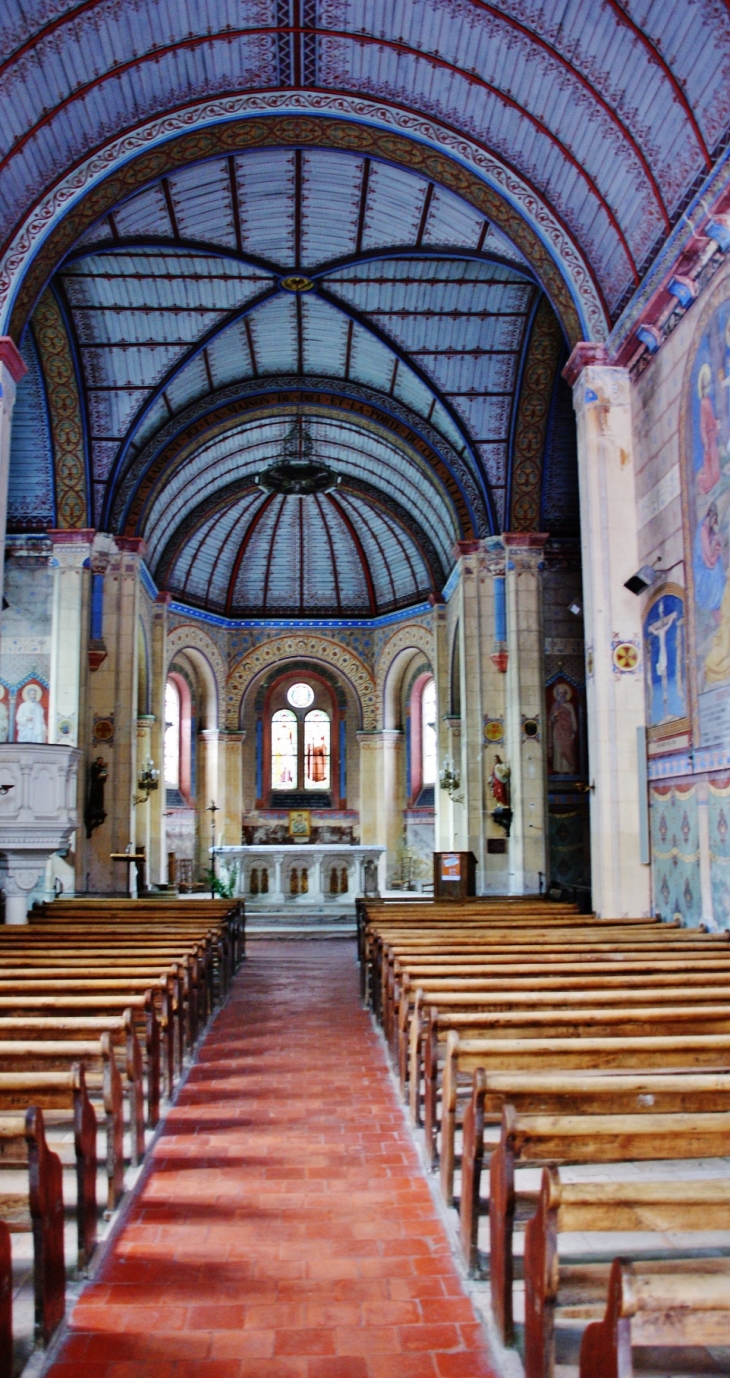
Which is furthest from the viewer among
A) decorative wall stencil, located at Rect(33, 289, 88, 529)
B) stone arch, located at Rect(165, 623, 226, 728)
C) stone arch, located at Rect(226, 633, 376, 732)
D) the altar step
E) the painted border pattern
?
stone arch, located at Rect(226, 633, 376, 732)

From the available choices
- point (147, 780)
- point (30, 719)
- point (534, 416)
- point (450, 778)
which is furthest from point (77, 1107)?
point (450, 778)

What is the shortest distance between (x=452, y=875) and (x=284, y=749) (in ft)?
54.4

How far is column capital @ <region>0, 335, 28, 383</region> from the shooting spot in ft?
39.2

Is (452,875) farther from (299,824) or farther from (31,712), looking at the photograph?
(299,824)

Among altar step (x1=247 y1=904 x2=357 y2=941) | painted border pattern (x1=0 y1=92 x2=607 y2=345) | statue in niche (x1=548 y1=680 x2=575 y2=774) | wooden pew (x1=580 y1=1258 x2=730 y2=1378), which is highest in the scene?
painted border pattern (x1=0 y1=92 x2=607 y2=345)

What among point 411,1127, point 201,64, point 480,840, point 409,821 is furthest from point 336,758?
point 411,1127

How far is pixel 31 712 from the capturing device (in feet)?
66.7

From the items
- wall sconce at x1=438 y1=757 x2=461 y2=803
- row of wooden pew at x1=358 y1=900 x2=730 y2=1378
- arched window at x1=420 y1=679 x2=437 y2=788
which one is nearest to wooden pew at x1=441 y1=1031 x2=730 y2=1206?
row of wooden pew at x1=358 y1=900 x2=730 y2=1378

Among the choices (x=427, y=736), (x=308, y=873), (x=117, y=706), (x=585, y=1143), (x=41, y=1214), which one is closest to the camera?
(x=41, y=1214)

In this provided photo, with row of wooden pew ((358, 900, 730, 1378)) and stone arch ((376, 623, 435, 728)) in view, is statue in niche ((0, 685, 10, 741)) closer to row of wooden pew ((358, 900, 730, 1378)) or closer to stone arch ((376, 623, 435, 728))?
row of wooden pew ((358, 900, 730, 1378))

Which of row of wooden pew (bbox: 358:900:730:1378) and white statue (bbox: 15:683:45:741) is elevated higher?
white statue (bbox: 15:683:45:741)

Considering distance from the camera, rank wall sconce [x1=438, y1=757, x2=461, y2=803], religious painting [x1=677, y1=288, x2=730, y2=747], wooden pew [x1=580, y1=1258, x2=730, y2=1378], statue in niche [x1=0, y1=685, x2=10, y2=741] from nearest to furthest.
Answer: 1. wooden pew [x1=580, y1=1258, x2=730, y2=1378]
2. religious painting [x1=677, y1=288, x2=730, y2=747]
3. statue in niche [x1=0, y1=685, x2=10, y2=741]
4. wall sconce [x1=438, y1=757, x2=461, y2=803]

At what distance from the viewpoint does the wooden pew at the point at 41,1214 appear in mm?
3799

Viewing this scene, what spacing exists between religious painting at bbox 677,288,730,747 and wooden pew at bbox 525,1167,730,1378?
723 centimetres
